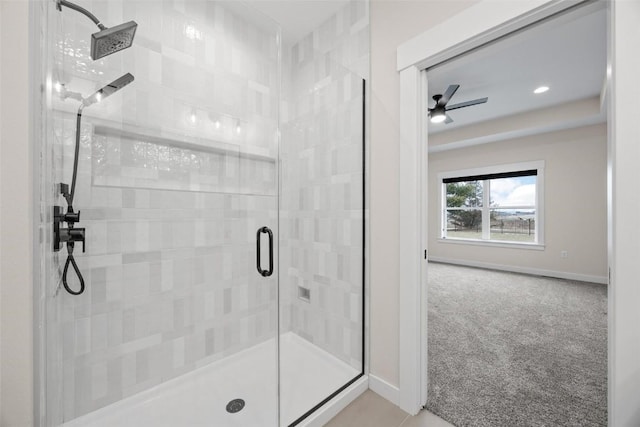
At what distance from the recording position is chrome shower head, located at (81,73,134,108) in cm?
133

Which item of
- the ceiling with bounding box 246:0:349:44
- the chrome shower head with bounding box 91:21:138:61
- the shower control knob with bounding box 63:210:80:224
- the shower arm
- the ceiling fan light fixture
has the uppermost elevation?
the ceiling with bounding box 246:0:349:44

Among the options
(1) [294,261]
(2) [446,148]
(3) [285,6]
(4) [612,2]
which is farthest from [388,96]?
(2) [446,148]

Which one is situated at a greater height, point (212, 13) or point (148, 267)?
point (212, 13)

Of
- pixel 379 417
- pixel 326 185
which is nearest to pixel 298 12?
pixel 326 185

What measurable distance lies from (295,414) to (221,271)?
98cm

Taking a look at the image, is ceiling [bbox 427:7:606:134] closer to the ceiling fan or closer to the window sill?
the ceiling fan

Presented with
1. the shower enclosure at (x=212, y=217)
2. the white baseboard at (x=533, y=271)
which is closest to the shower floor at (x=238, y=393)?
the shower enclosure at (x=212, y=217)

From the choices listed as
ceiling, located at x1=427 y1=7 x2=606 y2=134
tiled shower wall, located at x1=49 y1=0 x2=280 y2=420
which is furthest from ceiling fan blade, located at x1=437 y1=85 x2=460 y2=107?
tiled shower wall, located at x1=49 y1=0 x2=280 y2=420

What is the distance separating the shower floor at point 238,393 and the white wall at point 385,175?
0.34 meters

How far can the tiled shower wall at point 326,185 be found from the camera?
183cm

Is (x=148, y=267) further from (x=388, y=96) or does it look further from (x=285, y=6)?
(x=285, y=6)

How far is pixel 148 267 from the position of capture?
156 cm

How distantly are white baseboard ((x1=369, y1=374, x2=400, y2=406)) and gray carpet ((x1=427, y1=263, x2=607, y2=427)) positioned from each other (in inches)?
8.3

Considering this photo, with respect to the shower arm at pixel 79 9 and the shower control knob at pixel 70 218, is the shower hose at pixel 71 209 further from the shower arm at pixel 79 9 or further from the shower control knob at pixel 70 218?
the shower arm at pixel 79 9
